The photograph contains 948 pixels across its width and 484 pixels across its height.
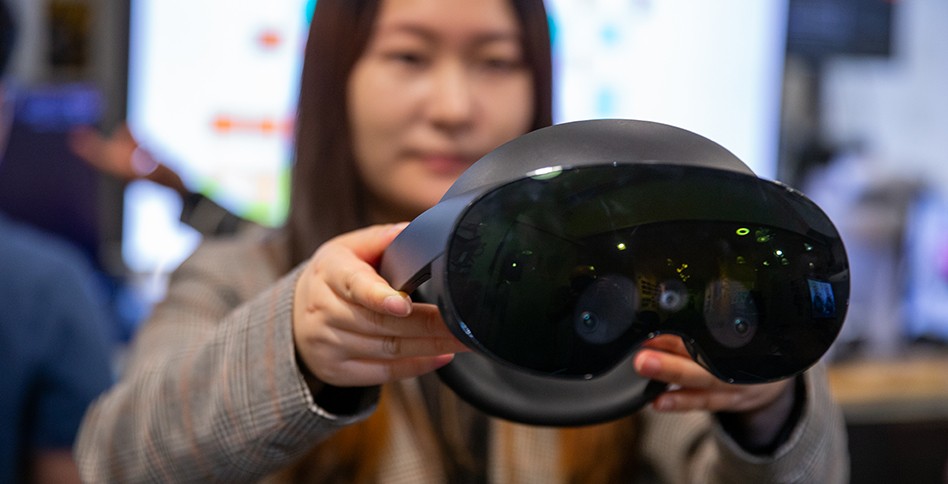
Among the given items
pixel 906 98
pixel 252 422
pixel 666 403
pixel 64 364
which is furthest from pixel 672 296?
pixel 906 98

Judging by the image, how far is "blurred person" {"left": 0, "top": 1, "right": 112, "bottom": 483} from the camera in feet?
3.14

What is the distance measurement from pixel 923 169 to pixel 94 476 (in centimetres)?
200

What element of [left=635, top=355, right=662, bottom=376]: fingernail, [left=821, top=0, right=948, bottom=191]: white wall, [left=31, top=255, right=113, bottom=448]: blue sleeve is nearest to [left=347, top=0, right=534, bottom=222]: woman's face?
[left=635, top=355, right=662, bottom=376]: fingernail

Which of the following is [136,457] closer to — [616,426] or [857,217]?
[616,426]

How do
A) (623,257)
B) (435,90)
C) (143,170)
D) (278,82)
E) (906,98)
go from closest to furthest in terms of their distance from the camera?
(623,257), (435,90), (143,170), (278,82), (906,98)

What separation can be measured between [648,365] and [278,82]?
94 centimetres

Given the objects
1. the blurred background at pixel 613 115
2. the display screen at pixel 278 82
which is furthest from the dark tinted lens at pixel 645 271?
the display screen at pixel 278 82

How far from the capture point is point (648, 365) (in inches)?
17.9

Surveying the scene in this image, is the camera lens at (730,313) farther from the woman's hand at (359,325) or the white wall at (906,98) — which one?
the white wall at (906,98)

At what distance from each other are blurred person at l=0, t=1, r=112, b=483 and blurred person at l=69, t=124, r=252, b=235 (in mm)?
148

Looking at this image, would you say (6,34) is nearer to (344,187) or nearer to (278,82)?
(278,82)

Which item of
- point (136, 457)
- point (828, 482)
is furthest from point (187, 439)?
point (828, 482)

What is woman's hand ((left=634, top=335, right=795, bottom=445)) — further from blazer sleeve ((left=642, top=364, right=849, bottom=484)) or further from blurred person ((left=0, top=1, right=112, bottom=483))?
blurred person ((left=0, top=1, right=112, bottom=483))

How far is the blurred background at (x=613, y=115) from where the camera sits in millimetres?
1248
